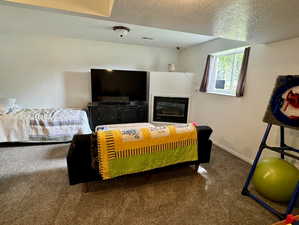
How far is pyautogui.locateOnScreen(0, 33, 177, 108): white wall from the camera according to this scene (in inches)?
157

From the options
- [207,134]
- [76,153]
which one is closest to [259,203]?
[207,134]

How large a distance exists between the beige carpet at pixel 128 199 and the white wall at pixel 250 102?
70 cm

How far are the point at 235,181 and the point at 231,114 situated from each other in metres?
1.44

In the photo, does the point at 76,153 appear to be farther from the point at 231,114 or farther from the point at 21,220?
the point at 231,114

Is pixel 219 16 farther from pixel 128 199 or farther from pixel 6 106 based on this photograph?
pixel 6 106

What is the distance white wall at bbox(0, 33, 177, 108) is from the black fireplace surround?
1.40 m

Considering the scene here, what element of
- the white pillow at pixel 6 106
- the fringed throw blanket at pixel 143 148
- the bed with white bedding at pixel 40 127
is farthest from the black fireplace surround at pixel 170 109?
the white pillow at pixel 6 106

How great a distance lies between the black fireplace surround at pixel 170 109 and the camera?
14.7ft

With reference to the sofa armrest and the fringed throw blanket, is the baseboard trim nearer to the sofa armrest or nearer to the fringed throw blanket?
the fringed throw blanket

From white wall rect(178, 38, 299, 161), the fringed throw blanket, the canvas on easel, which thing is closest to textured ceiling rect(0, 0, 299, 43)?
white wall rect(178, 38, 299, 161)

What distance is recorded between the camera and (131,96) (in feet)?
15.1

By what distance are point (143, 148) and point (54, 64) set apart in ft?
12.4

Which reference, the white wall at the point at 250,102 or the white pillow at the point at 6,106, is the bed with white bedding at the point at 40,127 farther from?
the white wall at the point at 250,102

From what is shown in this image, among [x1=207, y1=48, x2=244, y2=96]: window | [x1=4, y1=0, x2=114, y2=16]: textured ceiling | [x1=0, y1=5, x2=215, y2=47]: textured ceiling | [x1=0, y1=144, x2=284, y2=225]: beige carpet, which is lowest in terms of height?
[x1=0, y1=144, x2=284, y2=225]: beige carpet
